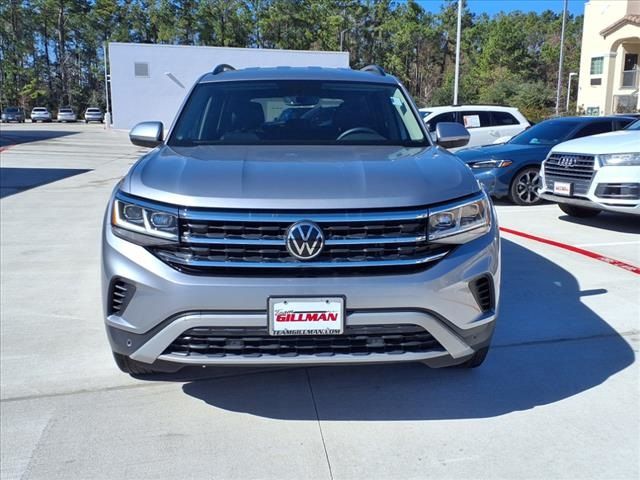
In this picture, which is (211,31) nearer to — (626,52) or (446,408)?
(626,52)

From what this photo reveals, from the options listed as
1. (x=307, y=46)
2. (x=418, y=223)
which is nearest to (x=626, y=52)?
(x=307, y=46)

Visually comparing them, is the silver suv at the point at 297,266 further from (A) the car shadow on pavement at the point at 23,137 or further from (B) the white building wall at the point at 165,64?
(B) the white building wall at the point at 165,64

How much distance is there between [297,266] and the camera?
2.68 metres

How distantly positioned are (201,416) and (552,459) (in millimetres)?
1737

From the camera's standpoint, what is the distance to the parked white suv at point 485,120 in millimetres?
14281

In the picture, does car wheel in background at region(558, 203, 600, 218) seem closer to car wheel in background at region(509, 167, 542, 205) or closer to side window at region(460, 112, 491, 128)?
car wheel in background at region(509, 167, 542, 205)

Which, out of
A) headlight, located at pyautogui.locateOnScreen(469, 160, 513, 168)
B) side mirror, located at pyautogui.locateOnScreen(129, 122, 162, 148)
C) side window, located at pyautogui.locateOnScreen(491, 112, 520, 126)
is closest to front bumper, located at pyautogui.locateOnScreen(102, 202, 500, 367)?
side mirror, located at pyautogui.locateOnScreen(129, 122, 162, 148)

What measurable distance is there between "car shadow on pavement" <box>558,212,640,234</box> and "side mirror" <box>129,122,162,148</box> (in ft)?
20.2

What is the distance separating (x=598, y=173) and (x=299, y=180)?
5901 mm

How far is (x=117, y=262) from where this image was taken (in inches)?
110

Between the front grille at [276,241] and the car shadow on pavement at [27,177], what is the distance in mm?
9913

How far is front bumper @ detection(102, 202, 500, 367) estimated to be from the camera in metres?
2.64

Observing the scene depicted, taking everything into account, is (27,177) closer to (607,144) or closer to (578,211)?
(578,211)

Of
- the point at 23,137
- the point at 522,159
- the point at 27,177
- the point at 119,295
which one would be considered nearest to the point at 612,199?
the point at 522,159
